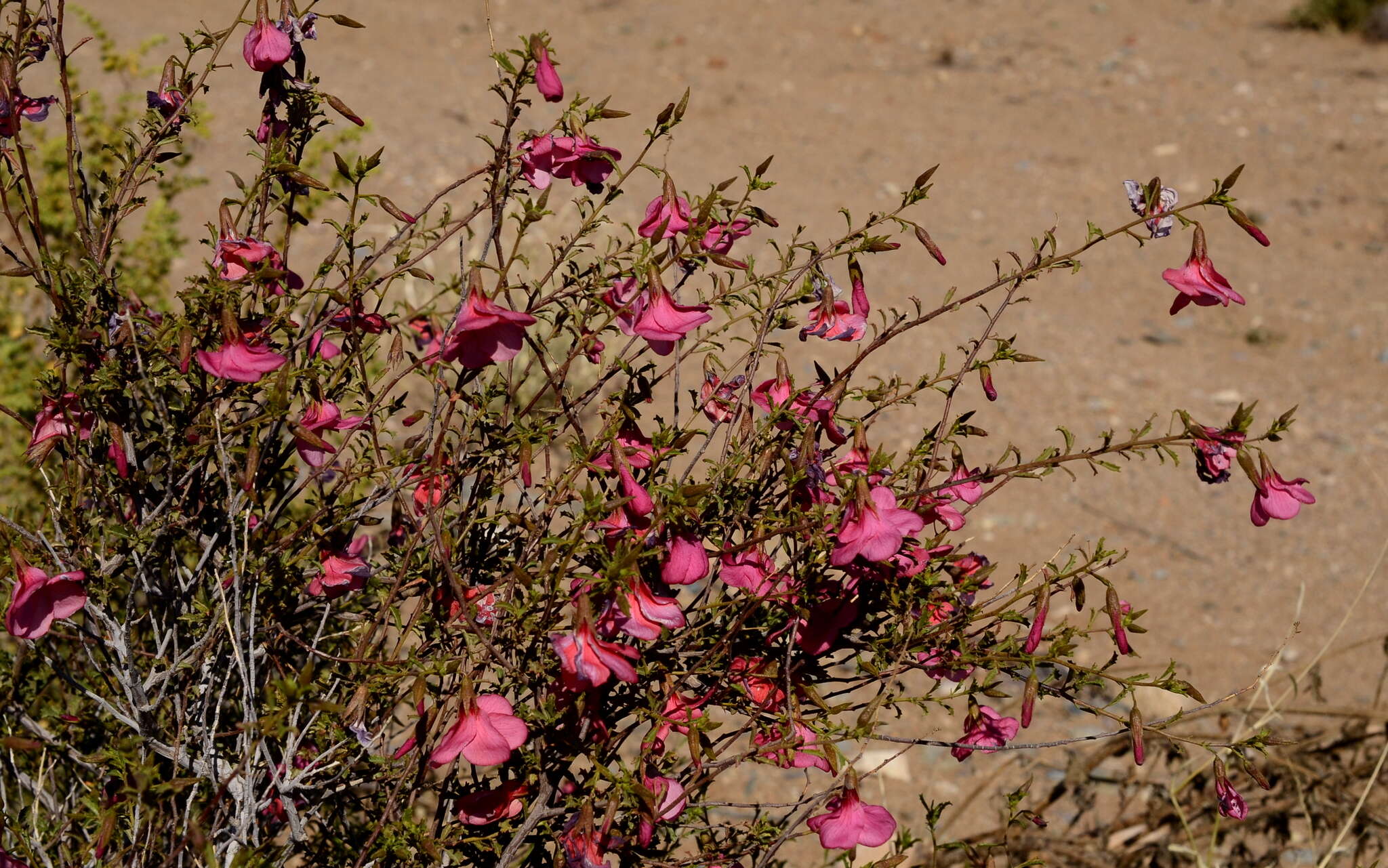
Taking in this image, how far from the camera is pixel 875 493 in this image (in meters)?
1.31

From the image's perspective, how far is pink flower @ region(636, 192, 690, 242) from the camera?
1.47 meters

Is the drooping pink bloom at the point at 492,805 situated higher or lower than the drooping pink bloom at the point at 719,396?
lower

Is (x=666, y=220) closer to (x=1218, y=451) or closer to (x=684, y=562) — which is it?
(x=684, y=562)

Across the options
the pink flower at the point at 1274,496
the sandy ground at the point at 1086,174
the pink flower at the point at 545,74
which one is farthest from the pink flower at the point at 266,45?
the sandy ground at the point at 1086,174

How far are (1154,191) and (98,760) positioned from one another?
142 cm

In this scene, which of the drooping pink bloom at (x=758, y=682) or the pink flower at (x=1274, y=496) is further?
the drooping pink bloom at (x=758, y=682)

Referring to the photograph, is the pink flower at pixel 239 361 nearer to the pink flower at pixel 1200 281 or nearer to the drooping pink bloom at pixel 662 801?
the drooping pink bloom at pixel 662 801

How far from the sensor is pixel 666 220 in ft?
4.85

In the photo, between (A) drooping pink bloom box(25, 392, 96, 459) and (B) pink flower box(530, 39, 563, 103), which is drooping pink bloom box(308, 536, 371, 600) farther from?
(B) pink flower box(530, 39, 563, 103)

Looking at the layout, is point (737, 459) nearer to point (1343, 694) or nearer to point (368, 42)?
Result: point (1343, 694)

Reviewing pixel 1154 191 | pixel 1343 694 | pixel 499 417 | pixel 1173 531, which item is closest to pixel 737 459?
pixel 499 417

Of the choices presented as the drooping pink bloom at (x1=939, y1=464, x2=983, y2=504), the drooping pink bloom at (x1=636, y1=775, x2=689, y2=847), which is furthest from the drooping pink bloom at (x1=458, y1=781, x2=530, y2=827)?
the drooping pink bloom at (x1=939, y1=464, x2=983, y2=504)

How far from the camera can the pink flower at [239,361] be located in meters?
1.29

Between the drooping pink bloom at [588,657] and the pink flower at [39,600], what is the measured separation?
Answer: 1.77ft
